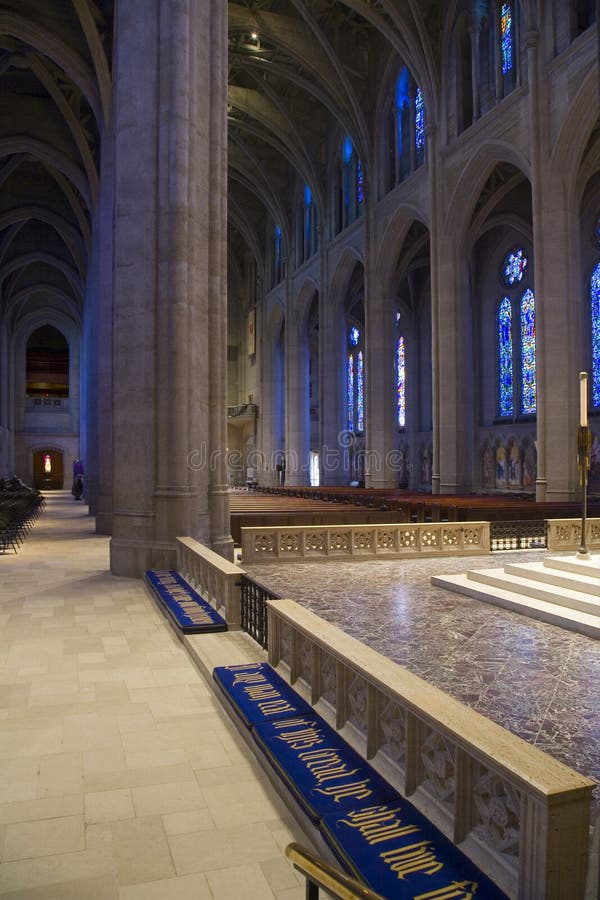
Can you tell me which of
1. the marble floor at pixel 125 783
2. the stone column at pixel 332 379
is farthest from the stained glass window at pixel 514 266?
the marble floor at pixel 125 783

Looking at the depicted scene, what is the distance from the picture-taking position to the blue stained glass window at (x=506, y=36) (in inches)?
741

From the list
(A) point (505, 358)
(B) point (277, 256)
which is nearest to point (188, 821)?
(A) point (505, 358)

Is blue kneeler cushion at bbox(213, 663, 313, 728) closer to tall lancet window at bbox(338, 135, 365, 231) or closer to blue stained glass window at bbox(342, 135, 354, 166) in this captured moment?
tall lancet window at bbox(338, 135, 365, 231)

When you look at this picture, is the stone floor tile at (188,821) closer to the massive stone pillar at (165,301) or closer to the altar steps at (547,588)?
the altar steps at (547,588)

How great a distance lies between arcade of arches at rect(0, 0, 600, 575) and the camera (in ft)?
33.2

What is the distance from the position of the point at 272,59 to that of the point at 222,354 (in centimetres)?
1955

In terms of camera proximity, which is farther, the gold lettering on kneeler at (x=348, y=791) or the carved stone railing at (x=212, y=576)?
the carved stone railing at (x=212, y=576)

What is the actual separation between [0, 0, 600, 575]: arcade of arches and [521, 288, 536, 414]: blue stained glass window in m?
0.08

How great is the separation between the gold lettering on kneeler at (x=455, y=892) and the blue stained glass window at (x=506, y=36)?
20749 millimetres

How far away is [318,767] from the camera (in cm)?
329

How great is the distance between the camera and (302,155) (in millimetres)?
29656

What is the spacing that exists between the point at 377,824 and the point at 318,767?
1.91ft

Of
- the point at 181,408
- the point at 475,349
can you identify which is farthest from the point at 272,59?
the point at 181,408

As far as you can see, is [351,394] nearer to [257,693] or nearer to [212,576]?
[212,576]
